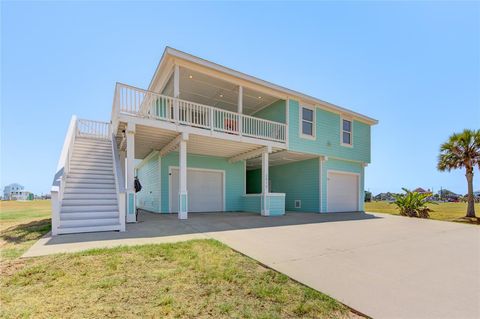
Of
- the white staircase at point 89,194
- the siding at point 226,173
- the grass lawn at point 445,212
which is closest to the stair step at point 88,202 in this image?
the white staircase at point 89,194

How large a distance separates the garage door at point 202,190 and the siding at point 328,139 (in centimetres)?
444

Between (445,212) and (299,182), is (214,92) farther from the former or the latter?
(445,212)

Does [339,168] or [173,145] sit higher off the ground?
[173,145]

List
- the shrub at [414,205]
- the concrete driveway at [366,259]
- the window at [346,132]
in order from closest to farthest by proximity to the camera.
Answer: the concrete driveway at [366,259] → the shrub at [414,205] → the window at [346,132]

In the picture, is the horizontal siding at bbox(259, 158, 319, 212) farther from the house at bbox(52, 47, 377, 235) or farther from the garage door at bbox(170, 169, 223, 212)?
the garage door at bbox(170, 169, 223, 212)

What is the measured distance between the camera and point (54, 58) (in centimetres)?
811

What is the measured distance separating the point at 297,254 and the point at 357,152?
11.9 metres

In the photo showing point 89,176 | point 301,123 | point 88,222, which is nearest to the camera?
point 88,222

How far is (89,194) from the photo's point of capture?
693 centimetres

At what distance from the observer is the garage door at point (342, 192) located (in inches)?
518

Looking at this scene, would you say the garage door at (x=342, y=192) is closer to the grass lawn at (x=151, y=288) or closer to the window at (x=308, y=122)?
the window at (x=308, y=122)

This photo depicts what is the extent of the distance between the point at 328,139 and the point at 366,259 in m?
9.61

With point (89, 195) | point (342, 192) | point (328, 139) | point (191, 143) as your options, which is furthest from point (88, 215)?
point (342, 192)

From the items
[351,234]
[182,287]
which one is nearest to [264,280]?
[182,287]
